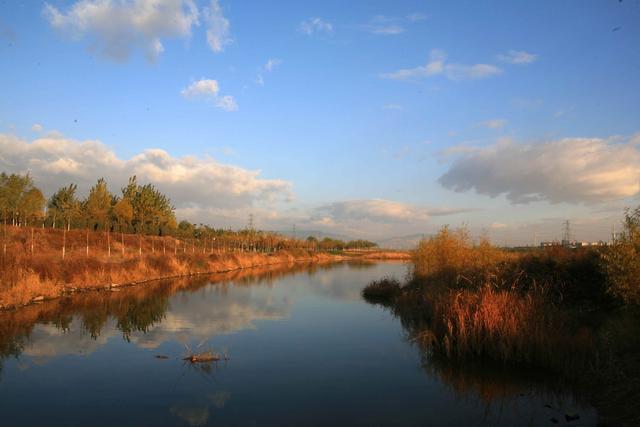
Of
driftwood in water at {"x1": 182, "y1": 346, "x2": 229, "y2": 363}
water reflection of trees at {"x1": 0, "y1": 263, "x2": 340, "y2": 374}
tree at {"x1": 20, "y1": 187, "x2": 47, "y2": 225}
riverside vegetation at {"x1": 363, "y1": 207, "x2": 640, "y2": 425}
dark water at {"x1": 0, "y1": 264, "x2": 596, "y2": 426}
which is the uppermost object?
tree at {"x1": 20, "y1": 187, "x2": 47, "y2": 225}

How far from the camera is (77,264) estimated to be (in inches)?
979

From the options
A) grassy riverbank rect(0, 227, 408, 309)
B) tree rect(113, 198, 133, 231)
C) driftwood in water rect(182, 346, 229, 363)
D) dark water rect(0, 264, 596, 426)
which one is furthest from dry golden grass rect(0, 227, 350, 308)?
driftwood in water rect(182, 346, 229, 363)

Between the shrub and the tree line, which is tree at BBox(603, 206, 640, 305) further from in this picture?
the tree line

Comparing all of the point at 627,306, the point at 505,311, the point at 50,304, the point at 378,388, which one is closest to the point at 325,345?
the point at 378,388

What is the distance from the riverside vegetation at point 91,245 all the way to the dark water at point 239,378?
361 cm

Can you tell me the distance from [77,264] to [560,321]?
76.0 ft

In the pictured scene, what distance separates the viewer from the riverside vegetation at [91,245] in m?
21.1

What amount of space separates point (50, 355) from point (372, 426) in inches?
353

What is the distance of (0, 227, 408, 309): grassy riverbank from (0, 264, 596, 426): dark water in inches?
64.6

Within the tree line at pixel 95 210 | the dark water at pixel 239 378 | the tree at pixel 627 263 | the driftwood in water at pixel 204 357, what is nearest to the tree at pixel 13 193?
the tree line at pixel 95 210

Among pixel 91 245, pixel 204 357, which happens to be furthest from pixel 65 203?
pixel 204 357

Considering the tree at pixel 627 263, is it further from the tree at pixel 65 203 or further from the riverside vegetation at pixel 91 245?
the tree at pixel 65 203

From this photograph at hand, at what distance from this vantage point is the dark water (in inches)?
336

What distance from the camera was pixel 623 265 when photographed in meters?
13.3
